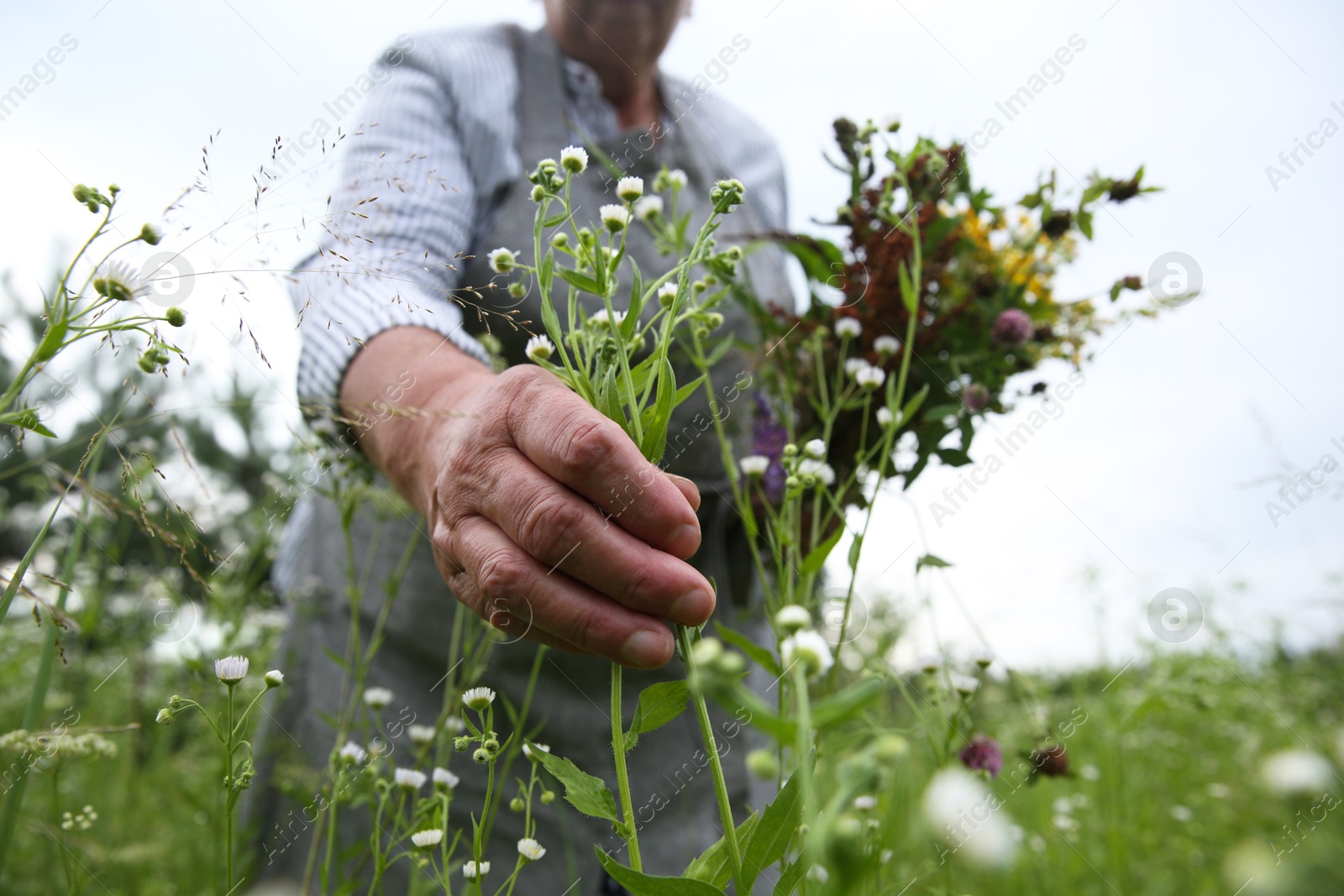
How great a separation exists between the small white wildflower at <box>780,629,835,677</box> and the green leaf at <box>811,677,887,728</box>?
0.04 ft

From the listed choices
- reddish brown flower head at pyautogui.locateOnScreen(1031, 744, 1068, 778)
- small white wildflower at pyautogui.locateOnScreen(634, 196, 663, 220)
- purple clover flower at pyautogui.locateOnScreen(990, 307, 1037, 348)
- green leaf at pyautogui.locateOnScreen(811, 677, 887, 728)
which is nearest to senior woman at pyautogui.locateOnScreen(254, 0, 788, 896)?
small white wildflower at pyautogui.locateOnScreen(634, 196, 663, 220)

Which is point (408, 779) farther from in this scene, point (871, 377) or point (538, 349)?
point (871, 377)

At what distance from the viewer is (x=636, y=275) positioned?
1.49 feet

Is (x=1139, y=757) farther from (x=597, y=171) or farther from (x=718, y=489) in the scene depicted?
(x=597, y=171)

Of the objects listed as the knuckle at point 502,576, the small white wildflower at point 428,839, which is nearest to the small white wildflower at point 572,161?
the knuckle at point 502,576

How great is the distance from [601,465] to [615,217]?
176mm

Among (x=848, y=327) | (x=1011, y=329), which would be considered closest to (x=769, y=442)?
(x=848, y=327)

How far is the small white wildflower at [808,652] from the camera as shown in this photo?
10.4 inches

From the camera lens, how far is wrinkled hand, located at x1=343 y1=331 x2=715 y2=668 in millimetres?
459

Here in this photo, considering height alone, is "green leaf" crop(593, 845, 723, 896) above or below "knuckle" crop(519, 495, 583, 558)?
below

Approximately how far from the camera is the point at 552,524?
0.48 meters

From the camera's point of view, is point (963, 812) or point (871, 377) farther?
point (871, 377)

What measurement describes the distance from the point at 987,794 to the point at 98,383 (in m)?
3.78

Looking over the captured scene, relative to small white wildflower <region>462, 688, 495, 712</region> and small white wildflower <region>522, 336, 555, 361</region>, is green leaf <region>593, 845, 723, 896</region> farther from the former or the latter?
small white wildflower <region>522, 336, 555, 361</region>
